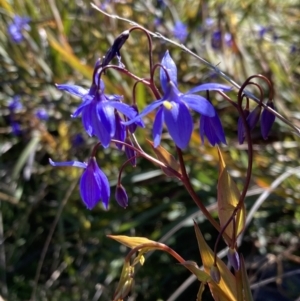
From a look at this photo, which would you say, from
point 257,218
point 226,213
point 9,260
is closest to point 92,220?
point 9,260

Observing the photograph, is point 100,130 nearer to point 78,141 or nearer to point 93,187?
point 93,187

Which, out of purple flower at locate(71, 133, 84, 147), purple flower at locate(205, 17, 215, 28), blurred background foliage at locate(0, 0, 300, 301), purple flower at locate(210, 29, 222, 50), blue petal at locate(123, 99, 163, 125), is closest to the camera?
blue petal at locate(123, 99, 163, 125)

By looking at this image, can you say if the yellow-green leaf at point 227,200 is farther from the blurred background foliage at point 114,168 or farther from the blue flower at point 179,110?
the blurred background foliage at point 114,168

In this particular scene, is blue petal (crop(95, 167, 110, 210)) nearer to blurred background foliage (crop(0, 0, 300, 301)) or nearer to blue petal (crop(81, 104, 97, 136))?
blue petal (crop(81, 104, 97, 136))

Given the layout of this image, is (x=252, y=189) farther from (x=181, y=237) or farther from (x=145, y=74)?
(x=145, y=74)

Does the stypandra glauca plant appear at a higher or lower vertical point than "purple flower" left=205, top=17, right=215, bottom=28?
higher

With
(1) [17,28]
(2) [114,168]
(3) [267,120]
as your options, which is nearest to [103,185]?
(3) [267,120]

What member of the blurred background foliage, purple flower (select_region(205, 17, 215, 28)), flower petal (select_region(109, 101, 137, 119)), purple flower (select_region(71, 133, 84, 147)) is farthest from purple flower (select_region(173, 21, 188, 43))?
flower petal (select_region(109, 101, 137, 119))
